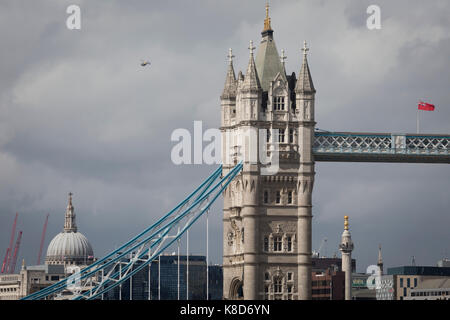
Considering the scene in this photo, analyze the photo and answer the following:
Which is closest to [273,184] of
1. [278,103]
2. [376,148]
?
[278,103]

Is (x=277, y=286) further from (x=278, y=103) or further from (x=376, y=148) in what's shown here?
(x=278, y=103)

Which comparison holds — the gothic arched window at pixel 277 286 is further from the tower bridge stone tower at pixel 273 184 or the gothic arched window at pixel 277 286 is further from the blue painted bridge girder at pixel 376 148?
the blue painted bridge girder at pixel 376 148

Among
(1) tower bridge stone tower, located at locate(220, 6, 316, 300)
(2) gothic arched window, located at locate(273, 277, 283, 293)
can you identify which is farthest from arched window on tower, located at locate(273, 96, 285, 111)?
(2) gothic arched window, located at locate(273, 277, 283, 293)

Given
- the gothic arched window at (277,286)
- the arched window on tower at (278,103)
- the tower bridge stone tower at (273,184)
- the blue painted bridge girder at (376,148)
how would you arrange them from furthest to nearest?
1. the blue painted bridge girder at (376,148)
2. the arched window on tower at (278,103)
3. the gothic arched window at (277,286)
4. the tower bridge stone tower at (273,184)

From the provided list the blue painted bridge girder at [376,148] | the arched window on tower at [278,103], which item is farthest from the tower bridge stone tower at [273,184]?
the blue painted bridge girder at [376,148]

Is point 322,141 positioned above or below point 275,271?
above
